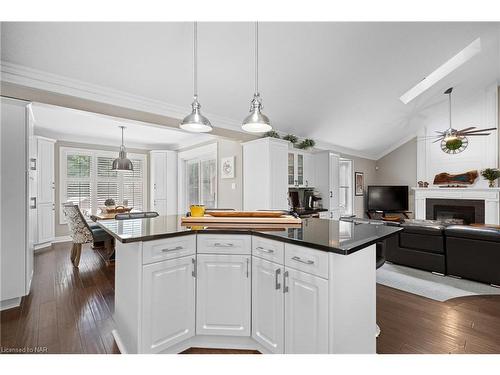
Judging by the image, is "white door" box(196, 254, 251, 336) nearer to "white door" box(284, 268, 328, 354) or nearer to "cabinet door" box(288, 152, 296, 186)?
"white door" box(284, 268, 328, 354)

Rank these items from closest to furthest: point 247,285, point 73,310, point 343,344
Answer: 1. point 343,344
2. point 247,285
3. point 73,310

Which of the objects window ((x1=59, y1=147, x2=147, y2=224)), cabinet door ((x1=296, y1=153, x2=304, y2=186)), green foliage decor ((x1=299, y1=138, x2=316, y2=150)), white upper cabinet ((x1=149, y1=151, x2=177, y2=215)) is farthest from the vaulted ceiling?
window ((x1=59, y1=147, x2=147, y2=224))

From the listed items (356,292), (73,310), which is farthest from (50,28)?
(356,292)

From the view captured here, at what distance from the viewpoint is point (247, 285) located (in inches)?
69.5

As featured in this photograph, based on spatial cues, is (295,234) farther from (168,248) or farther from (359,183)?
(359,183)

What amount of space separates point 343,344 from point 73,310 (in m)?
2.57

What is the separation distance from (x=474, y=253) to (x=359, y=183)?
4.56m

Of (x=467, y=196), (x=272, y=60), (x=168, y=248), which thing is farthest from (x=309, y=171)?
(x=168, y=248)

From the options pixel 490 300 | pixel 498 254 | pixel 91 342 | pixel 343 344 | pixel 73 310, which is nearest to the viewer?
A: pixel 343 344

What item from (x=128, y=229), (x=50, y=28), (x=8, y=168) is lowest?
(x=128, y=229)

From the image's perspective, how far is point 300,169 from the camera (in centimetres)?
529

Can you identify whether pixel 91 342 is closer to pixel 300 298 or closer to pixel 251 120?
pixel 300 298

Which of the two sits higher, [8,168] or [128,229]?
[8,168]

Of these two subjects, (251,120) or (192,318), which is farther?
(251,120)
